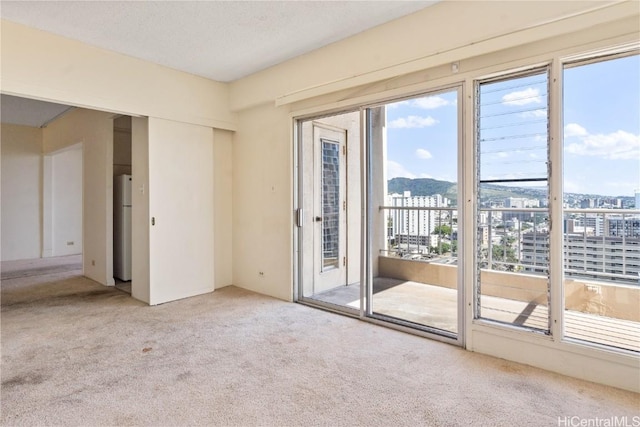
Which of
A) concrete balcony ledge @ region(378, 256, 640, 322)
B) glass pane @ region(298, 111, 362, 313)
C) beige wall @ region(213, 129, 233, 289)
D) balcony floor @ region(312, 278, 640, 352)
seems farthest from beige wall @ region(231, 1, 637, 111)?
balcony floor @ region(312, 278, 640, 352)

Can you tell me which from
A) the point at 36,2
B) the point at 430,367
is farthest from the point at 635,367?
the point at 36,2

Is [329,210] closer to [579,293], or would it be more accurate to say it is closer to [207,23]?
[207,23]

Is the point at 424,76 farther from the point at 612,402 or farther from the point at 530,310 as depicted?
the point at 612,402

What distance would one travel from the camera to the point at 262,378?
2.31m

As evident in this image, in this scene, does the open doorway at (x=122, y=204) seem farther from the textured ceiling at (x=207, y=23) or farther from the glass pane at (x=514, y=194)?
the glass pane at (x=514, y=194)

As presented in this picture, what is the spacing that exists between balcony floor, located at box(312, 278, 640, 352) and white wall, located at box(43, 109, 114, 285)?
3.15 m

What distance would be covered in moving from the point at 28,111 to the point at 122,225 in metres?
3.00

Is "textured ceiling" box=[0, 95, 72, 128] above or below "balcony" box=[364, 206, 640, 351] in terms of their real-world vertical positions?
above

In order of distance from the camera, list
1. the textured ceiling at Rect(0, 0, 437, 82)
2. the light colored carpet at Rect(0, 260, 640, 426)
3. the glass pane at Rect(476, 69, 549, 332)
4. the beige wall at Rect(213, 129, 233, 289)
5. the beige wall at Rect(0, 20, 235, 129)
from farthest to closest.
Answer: the beige wall at Rect(213, 129, 233, 289), the beige wall at Rect(0, 20, 235, 129), the textured ceiling at Rect(0, 0, 437, 82), the glass pane at Rect(476, 69, 549, 332), the light colored carpet at Rect(0, 260, 640, 426)

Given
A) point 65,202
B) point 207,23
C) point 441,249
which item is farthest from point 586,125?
point 65,202

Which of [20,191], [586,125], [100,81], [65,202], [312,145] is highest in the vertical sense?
[100,81]

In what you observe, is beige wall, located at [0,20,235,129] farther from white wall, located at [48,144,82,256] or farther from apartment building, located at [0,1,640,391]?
white wall, located at [48,144,82,256]

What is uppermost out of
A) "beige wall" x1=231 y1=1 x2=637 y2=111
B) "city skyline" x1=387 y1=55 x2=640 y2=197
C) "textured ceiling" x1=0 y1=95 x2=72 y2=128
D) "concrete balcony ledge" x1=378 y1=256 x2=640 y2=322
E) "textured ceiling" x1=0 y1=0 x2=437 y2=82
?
"textured ceiling" x1=0 y1=95 x2=72 y2=128

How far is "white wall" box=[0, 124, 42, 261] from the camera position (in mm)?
6852
